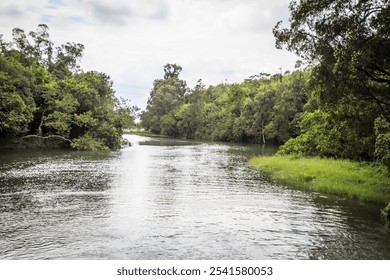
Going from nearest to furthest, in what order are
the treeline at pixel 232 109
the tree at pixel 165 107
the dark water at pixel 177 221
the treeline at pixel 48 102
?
1. the dark water at pixel 177 221
2. the treeline at pixel 48 102
3. the treeline at pixel 232 109
4. the tree at pixel 165 107

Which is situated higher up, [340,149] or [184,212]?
[340,149]

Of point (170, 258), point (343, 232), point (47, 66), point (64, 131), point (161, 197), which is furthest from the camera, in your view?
point (47, 66)

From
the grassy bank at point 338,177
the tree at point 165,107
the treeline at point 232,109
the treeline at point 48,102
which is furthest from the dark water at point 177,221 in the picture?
the tree at point 165,107

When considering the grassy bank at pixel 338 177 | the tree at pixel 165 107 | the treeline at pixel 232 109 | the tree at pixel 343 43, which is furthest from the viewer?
the tree at pixel 165 107

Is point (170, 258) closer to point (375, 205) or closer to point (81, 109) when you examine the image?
point (375, 205)

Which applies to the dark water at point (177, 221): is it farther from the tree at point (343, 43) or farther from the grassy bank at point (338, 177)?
the tree at point (343, 43)

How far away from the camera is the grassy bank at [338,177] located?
18.1 metres

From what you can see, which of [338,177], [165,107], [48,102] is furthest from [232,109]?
[338,177]

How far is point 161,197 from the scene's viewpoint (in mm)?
17672

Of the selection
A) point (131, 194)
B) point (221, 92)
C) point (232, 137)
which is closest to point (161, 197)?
point (131, 194)

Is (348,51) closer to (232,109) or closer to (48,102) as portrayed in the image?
(48,102)

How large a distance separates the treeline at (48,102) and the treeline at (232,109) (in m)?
28.6

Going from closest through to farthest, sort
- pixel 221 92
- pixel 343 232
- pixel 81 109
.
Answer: pixel 343 232
pixel 81 109
pixel 221 92
